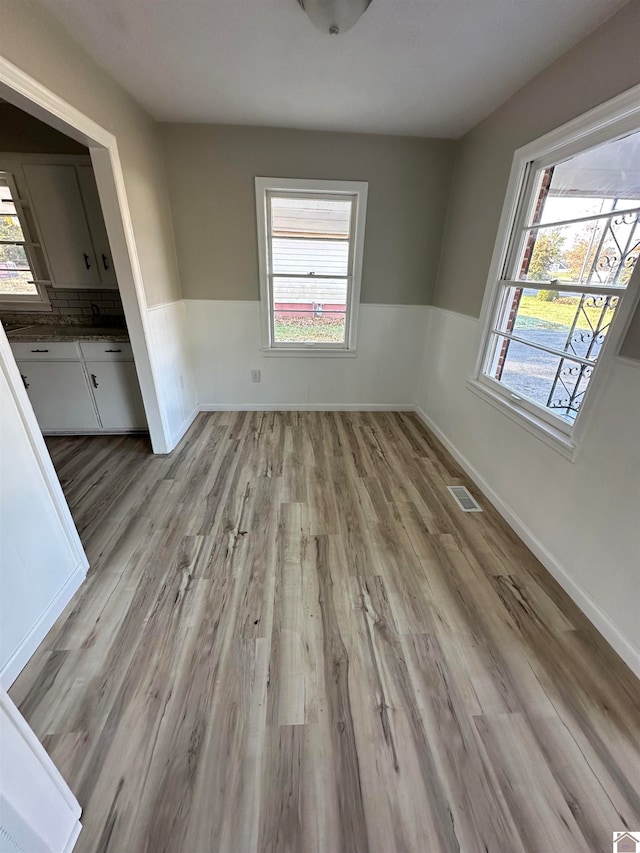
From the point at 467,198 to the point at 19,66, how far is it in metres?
2.76

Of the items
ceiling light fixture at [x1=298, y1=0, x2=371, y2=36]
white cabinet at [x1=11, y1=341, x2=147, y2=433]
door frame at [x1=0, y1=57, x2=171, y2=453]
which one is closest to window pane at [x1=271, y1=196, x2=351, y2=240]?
door frame at [x1=0, y1=57, x2=171, y2=453]

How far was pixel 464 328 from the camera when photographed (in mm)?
2699

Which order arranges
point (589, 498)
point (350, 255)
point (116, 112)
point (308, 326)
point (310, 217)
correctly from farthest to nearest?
point (308, 326) < point (350, 255) < point (310, 217) < point (116, 112) < point (589, 498)

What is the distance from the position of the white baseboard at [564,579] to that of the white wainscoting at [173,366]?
2462mm

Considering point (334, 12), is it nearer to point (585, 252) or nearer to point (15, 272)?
point (585, 252)

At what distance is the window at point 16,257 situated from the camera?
2717 mm

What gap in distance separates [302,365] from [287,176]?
162 centimetres

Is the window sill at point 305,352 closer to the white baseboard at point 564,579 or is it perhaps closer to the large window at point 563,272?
the large window at point 563,272

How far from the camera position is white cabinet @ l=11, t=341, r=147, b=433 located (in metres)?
2.64

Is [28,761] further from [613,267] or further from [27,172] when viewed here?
[27,172]

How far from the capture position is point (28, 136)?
8.26 feet

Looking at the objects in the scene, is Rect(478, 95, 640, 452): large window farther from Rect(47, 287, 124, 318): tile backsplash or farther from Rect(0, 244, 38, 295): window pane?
Rect(0, 244, 38, 295): window pane

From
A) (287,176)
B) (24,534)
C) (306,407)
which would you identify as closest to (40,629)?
(24,534)

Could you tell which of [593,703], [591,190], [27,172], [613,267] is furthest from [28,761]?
[27,172]
